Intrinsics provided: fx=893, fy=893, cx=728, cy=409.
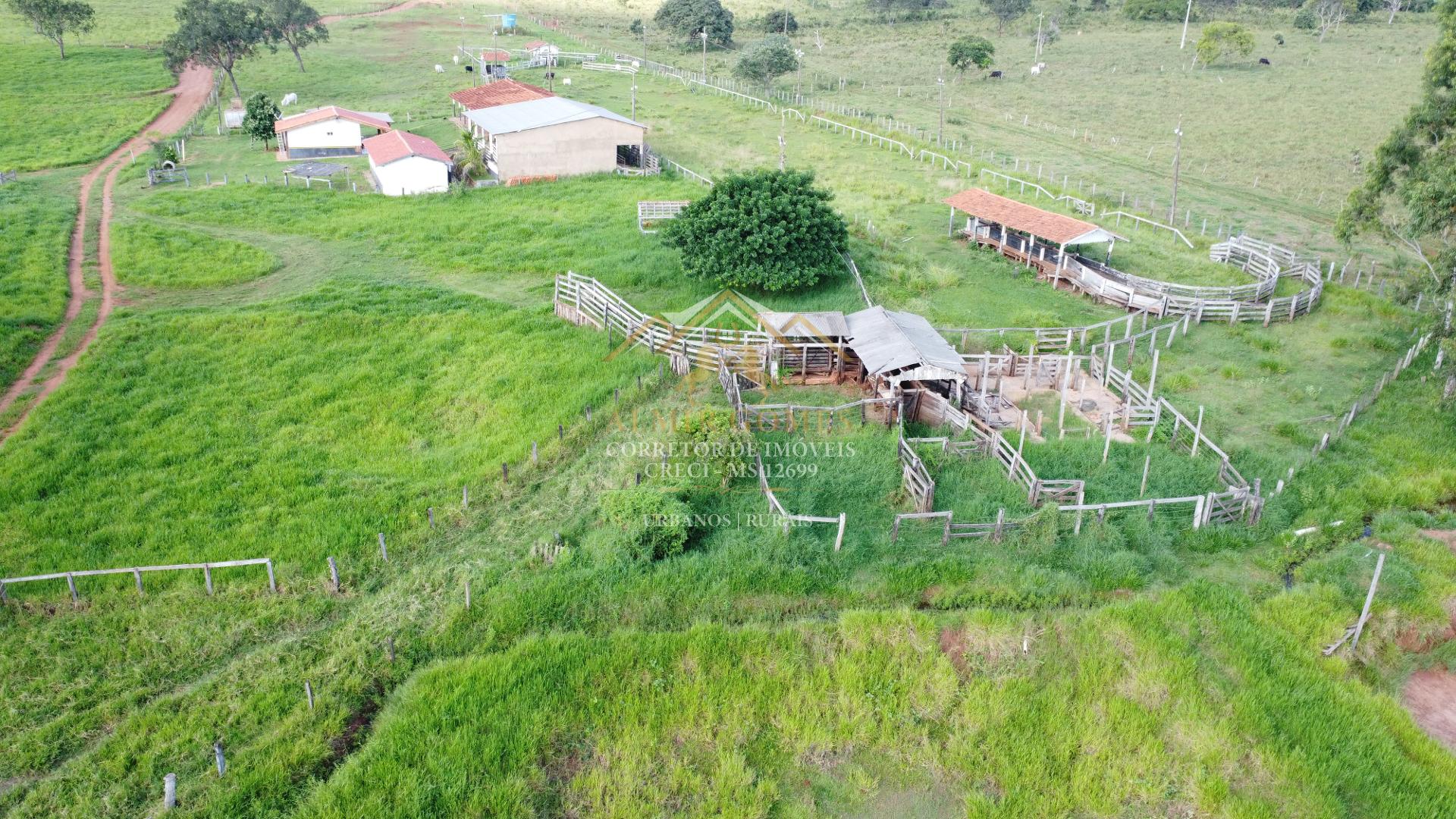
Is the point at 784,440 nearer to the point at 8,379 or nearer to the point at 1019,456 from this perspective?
the point at 1019,456

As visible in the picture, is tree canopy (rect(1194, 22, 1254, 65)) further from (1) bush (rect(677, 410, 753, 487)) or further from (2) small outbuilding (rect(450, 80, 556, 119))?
(1) bush (rect(677, 410, 753, 487))

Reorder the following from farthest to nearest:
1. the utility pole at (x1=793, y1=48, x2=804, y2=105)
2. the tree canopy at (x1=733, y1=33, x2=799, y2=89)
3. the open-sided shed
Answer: the tree canopy at (x1=733, y1=33, x2=799, y2=89), the utility pole at (x1=793, y1=48, x2=804, y2=105), the open-sided shed

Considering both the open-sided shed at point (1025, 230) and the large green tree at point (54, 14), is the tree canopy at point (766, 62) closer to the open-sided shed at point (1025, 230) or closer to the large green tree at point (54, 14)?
the open-sided shed at point (1025, 230)

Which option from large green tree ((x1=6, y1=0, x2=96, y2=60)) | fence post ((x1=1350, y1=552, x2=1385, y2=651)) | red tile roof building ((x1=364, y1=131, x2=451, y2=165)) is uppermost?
large green tree ((x1=6, y1=0, x2=96, y2=60))

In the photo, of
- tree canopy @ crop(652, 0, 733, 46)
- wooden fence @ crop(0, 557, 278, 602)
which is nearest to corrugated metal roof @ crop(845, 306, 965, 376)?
wooden fence @ crop(0, 557, 278, 602)

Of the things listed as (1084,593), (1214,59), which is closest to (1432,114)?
(1084,593)

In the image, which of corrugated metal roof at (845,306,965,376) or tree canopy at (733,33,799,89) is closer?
corrugated metal roof at (845,306,965,376)

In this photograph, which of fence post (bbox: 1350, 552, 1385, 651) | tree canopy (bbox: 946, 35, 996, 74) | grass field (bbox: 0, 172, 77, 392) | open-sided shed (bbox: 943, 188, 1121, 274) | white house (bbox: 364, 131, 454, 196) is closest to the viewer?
fence post (bbox: 1350, 552, 1385, 651)

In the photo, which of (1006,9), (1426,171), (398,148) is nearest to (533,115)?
(398,148)
